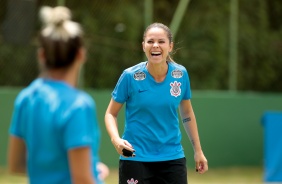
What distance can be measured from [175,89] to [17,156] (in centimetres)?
230

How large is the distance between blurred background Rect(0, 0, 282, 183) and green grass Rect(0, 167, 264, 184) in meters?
0.36

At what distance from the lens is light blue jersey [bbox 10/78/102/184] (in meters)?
3.13

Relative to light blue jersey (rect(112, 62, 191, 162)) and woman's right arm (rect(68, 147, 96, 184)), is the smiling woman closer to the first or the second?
light blue jersey (rect(112, 62, 191, 162))

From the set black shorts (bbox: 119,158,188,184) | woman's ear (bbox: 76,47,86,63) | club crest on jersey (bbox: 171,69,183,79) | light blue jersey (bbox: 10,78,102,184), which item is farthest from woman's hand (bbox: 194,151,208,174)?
woman's ear (bbox: 76,47,86,63)

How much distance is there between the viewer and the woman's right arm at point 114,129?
4980 millimetres

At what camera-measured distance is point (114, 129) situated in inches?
206

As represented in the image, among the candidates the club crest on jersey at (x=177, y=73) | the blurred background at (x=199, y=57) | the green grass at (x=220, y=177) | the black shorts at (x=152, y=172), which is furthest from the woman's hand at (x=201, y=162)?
the blurred background at (x=199, y=57)

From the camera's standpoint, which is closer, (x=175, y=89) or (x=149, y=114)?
(x=149, y=114)

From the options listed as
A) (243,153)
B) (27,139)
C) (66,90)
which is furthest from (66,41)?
(243,153)

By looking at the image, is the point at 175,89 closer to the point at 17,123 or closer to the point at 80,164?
the point at 17,123

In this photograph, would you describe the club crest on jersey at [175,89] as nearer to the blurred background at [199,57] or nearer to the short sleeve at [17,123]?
the short sleeve at [17,123]

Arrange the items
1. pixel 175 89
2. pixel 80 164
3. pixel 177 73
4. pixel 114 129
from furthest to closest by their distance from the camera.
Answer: pixel 177 73 < pixel 175 89 < pixel 114 129 < pixel 80 164

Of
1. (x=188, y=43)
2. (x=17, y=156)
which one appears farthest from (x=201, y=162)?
(x=188, y=43)

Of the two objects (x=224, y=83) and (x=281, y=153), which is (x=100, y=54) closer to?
(x=224, y=83)
